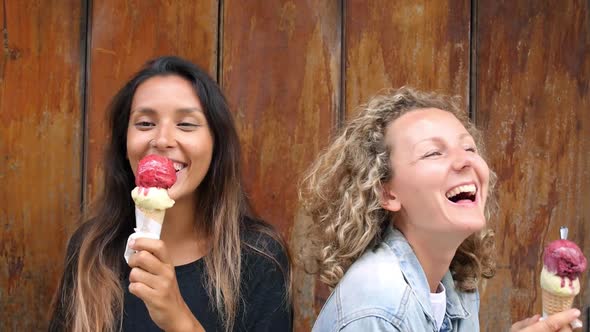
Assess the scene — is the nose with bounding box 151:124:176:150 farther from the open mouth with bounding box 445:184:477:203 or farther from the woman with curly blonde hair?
the open mouth with bounding box 445:184:477:203

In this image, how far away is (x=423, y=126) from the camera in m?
2.36

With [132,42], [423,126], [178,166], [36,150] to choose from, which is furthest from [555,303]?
[36,150]

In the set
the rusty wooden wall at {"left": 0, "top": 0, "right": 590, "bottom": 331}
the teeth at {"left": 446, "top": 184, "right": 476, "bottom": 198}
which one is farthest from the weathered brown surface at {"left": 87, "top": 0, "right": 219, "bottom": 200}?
the teeth at {"left": 446, "top": 184, "right": 476, "bottom": 198}

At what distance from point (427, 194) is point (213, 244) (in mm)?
762

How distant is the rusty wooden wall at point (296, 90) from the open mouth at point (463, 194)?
76 cm

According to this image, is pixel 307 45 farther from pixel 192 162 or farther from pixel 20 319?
pixel 20 319

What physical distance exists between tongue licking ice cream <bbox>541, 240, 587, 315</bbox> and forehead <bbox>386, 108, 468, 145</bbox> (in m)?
0.44

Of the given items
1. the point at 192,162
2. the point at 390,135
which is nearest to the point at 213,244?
the point at 192,162

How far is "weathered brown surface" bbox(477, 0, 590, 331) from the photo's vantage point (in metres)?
3.03

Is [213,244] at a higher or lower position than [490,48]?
lower

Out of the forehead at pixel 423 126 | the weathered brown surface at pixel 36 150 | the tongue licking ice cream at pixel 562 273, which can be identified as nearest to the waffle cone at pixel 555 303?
the tongue licking ice cream at pixel 562 273

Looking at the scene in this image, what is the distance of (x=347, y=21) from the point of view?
2.97 meters

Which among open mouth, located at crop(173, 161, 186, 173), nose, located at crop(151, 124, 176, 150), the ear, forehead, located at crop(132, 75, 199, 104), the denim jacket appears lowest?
the denim jacket

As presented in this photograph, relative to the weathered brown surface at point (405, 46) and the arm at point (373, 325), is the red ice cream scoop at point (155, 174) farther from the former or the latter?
the weathered brown surface at point (405, 46)
